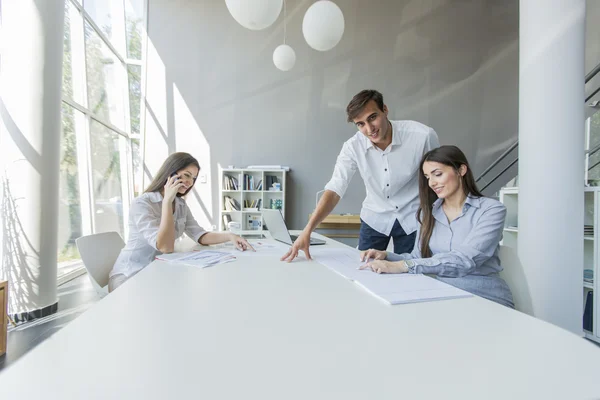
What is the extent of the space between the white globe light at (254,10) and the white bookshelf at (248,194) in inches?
133

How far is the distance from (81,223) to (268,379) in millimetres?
4412

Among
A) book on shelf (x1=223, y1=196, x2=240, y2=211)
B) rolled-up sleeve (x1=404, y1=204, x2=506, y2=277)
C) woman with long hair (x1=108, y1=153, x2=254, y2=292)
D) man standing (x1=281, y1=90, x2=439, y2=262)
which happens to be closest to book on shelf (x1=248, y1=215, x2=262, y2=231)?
book on shelf (x1=223, y1=196, x2=240, y2=211)

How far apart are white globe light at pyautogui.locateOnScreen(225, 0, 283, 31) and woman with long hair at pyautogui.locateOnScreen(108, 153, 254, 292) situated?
83 cm

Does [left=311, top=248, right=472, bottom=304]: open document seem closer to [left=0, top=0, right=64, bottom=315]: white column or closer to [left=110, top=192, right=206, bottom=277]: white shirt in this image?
[left=110, top=192, right=206, bottom=277]: white shirt

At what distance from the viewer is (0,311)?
2.04 metres

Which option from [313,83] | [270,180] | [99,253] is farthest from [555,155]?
[313,83]

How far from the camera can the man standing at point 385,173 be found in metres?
1.85

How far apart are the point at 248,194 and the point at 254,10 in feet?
12.2

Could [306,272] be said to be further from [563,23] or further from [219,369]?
[563,23]

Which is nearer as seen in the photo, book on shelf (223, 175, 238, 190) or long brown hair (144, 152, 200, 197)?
long brown hair (144, 152, 200, 197)

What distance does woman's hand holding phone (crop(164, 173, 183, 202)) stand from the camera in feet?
6.00

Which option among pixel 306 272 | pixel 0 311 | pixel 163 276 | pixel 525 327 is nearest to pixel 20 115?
pixel 0 311

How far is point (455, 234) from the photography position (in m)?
1.40

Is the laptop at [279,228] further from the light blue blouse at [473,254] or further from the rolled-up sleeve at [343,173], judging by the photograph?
the light blue blouse at [473,254]
